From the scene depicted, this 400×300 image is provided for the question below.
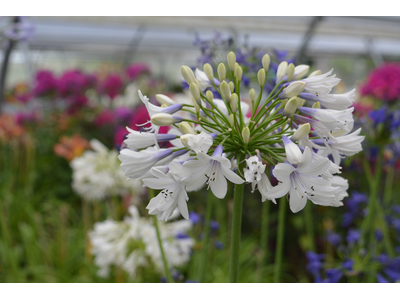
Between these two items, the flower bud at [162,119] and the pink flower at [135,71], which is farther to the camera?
the pink flower at [135,71]

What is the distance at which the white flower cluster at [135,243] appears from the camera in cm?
→ 171

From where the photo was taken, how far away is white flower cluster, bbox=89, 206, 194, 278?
171 centimetres

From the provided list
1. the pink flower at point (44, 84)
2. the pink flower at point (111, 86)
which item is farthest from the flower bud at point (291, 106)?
the pink flower at point (111, 86)

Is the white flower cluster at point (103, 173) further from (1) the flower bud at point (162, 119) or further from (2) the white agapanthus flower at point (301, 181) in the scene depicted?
(2) the white agapanthus flower at point (301, 181)

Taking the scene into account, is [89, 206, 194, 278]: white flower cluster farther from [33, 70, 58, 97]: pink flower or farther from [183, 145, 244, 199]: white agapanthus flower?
[33, 70, 58, 97]: pink flower

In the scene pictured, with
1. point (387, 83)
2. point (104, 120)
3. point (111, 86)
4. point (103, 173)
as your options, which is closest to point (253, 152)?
point (103, 173)

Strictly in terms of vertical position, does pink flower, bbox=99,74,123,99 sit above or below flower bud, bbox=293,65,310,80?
above

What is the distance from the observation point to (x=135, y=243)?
1762 mm

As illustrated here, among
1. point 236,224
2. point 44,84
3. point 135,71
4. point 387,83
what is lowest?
point 236,224

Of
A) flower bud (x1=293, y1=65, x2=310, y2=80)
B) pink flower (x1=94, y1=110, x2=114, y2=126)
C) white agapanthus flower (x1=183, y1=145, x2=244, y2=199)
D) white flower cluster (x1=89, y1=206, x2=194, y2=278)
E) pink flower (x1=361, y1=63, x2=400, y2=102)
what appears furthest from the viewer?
pink flower (x1=94, y1=110, x2=114, y2=126)

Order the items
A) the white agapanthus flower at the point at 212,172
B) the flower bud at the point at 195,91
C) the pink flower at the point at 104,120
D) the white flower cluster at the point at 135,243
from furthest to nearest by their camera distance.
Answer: the pink flower at the point at 104,120, the white flower cluster at the point at 135,243, the flower bud at the point at 195,91, the white agapanthus flower at the point at 212,172

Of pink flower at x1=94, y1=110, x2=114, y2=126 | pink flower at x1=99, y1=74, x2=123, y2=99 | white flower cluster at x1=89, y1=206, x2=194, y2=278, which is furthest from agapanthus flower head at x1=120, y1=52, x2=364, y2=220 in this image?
pink flower at x1=99, y1=74, x2=123, y2=99

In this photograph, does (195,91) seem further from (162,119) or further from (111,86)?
(111,86)

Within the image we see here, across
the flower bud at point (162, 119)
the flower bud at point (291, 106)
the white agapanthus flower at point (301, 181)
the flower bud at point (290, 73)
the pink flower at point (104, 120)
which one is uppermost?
the pink flower at point (104, 120)
